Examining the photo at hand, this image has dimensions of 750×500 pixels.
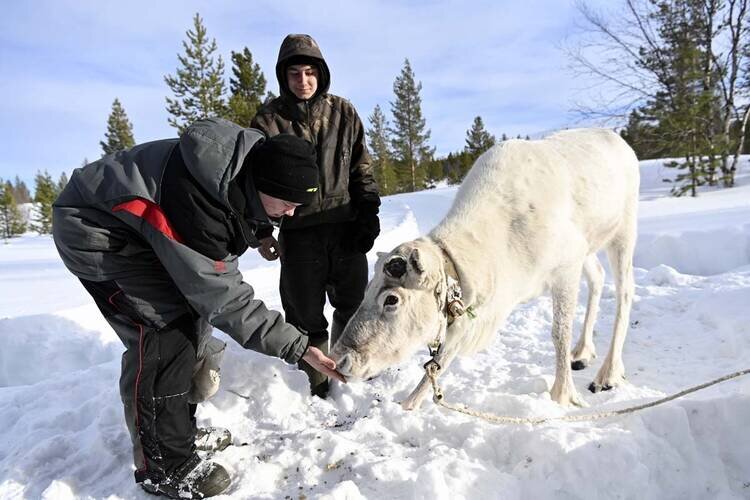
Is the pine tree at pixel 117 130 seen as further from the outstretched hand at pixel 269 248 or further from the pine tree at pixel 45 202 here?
the outstretched hand at pixel 269 248

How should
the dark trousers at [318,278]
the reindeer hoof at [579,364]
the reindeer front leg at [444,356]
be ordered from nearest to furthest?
the reindeer front leg at [444,356], the dark trousers at [318,278], the reindeer hoof at [579,364]

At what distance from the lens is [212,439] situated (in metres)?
2.99

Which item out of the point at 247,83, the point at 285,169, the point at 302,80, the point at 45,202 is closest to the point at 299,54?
the point at 302,80

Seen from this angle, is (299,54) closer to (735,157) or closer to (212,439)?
(212,439)

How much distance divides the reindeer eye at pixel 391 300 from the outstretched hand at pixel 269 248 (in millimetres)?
1357

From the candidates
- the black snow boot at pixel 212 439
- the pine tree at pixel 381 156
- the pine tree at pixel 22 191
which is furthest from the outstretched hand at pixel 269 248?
the pine tree at pixel 22 191

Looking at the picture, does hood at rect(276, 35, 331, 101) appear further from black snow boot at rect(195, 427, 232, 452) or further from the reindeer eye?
black snow boot at rect(195, 427, 232, 452)

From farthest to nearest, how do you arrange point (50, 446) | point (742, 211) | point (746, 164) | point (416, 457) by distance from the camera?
point (746, 164)
point (742, 211)
point (50, 446)
point (416, 457)

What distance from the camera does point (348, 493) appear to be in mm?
2350

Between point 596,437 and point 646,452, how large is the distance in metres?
0.25

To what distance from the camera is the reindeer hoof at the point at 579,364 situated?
453 cm

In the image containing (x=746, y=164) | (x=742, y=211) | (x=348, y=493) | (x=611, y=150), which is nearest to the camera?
(x=348, y=493)

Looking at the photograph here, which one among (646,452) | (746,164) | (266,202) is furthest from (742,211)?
(746,164)

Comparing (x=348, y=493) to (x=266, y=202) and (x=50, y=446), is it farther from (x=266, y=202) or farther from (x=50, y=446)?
(x=50, y=446)
